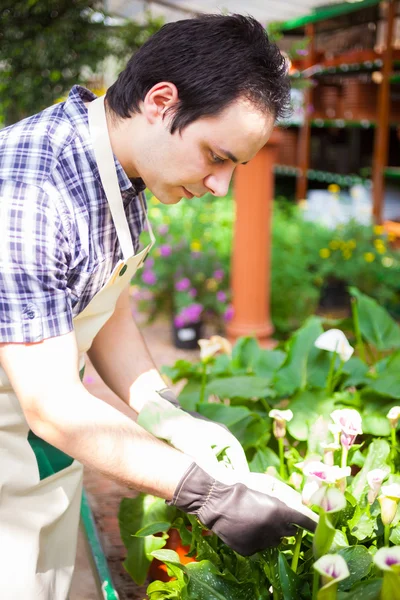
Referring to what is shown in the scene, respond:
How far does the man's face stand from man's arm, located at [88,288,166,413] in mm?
440

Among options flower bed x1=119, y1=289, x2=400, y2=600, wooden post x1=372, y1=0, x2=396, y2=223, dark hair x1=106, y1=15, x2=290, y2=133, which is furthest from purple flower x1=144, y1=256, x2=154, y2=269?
dark hair x1=106, y1=15, x2=290, y2=133

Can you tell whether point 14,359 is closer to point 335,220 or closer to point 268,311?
point 268,311

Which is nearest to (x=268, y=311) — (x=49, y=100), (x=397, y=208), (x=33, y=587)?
(x=49, y=100)

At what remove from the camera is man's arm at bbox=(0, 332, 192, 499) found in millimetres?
1082

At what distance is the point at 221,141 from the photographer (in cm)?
112

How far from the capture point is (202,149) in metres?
1.14

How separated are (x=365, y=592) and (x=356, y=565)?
0.10 m

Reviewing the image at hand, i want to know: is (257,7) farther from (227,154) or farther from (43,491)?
(43,491)

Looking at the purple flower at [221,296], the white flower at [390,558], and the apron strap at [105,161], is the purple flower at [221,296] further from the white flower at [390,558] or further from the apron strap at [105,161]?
the white flower at [390,558]

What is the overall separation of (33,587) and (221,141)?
86 cm

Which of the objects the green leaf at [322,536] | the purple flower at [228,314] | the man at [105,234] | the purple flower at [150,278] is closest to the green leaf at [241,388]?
the man at [105,234]

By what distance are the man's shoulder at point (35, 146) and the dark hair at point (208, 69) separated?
11 cm

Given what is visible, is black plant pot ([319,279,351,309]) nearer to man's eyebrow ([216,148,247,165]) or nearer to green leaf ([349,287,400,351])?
green leaf ([349,287,400,351])

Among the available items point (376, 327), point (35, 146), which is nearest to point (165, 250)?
point (376, 327)
